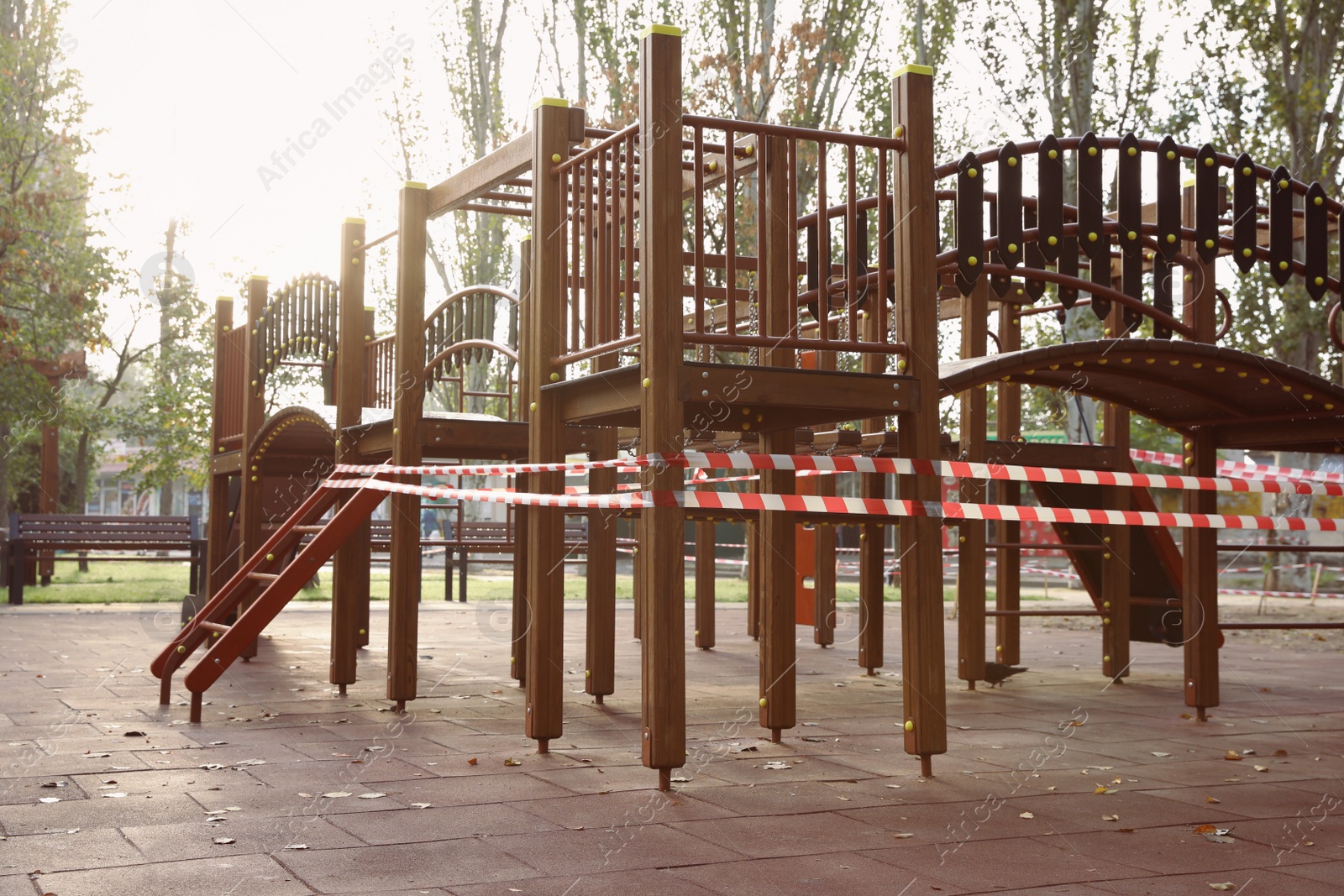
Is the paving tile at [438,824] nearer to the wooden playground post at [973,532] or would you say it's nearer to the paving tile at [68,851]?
the paving tile at [68,851]

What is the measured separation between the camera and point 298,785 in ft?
14.0

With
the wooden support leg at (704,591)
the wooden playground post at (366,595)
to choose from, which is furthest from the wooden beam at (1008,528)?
the wooden playground post at (366,595)

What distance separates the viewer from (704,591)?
9.93 m

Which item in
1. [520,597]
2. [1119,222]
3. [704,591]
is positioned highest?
[1119,222]

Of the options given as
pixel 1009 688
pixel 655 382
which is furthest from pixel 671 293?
pixel 1009 688

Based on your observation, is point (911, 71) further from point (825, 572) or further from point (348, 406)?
point (825, 572)

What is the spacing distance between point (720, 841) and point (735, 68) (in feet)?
49.7

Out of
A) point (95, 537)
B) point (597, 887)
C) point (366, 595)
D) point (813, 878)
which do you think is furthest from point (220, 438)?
point (813, 878)

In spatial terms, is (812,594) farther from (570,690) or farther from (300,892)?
(300,892)

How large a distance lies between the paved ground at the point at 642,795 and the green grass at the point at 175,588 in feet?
21.0

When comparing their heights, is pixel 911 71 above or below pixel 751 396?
above

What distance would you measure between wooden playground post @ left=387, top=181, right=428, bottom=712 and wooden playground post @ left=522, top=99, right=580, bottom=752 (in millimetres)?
1152

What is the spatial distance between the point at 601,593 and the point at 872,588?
2.40 meters

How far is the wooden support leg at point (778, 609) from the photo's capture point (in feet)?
16.7
